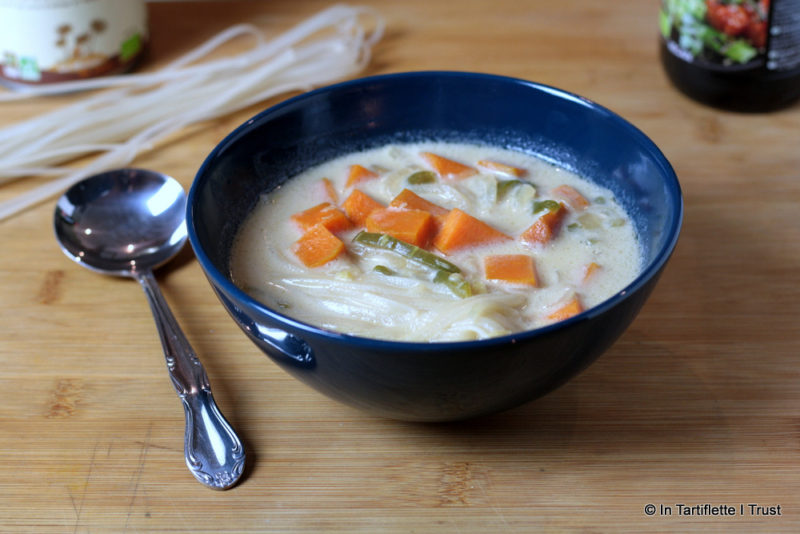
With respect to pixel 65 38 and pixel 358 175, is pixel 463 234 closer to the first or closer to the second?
pixel 358 175

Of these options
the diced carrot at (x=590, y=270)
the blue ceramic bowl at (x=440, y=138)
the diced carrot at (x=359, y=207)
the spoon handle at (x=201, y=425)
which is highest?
the blue ceramic bowl at (x=440, y=138)

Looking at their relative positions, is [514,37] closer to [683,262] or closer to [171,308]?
[683,262]

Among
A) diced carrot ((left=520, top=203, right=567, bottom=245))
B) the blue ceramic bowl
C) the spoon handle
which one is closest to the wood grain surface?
the spoon handle

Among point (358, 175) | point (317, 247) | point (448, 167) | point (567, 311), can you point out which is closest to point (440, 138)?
point (448, 167)

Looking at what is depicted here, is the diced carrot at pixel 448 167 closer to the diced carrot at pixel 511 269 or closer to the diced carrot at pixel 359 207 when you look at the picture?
the diced carrot at pixel 359 207

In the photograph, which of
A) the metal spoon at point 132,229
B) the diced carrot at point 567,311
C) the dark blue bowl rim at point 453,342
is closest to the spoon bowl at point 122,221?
the metal spoon at point 132,229

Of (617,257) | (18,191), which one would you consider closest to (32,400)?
(18,191)
